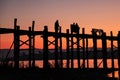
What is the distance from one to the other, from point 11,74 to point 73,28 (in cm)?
993

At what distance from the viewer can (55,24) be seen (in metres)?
26.7

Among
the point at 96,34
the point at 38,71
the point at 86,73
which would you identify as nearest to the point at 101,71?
the point at 86,73

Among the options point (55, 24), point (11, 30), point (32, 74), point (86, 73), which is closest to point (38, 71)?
point (32, 74)

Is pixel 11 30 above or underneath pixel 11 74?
above

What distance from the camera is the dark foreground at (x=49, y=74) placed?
1955 cm

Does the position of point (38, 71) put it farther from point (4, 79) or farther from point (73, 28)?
point (73, 28)

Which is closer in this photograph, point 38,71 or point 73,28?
point 38,71

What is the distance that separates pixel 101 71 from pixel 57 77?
5.05 metres

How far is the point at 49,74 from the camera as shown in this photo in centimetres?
2117

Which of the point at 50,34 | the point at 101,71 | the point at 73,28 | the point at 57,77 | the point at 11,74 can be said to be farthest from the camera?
the point at 73,28

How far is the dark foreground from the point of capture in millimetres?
19547

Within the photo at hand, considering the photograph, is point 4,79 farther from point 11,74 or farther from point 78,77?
point 78,77

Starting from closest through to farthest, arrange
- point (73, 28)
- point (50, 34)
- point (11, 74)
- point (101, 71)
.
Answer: point (11, 74) → point (50, 34) → point (101, 71) → point (73, 28)

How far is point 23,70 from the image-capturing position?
19672mm
